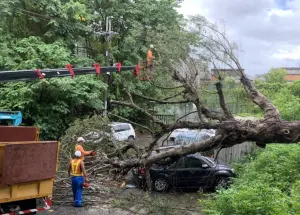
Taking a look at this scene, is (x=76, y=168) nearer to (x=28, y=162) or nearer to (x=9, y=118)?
(x=28, y=162)

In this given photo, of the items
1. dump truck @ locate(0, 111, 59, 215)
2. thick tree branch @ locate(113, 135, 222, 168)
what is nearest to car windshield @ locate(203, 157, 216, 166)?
thick tree branch @ locate(113, 135, 222, 168)

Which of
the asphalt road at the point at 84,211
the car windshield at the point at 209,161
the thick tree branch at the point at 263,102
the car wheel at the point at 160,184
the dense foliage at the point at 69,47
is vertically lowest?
the asphalt road at the point at 84,211

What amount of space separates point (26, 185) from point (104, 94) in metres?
14.5

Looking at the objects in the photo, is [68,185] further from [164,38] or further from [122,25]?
[122,25]

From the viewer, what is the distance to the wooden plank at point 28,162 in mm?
6496

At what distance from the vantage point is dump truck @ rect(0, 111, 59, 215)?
6512 millimetres

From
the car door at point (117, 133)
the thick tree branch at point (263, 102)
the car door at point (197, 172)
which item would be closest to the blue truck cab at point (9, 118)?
the car door at point (117, 133)

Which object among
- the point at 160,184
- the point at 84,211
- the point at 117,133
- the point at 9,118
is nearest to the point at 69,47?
the point at 117,133

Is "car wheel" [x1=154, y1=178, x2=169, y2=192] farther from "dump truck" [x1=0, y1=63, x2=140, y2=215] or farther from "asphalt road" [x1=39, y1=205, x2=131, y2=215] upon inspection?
"dump truck" [x1=0, y1=63, x2=140, y2=215]

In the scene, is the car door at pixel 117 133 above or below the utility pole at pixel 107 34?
below

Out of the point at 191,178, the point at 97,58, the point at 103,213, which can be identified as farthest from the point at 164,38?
the point at 103,213

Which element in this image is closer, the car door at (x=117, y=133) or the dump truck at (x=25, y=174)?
the dump truck at (x=25, y=174)

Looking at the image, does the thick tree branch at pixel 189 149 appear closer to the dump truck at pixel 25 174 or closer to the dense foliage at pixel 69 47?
the dump truck at pixel 25 174

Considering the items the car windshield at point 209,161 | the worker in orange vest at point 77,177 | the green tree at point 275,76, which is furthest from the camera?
the green tree at point 275,76
